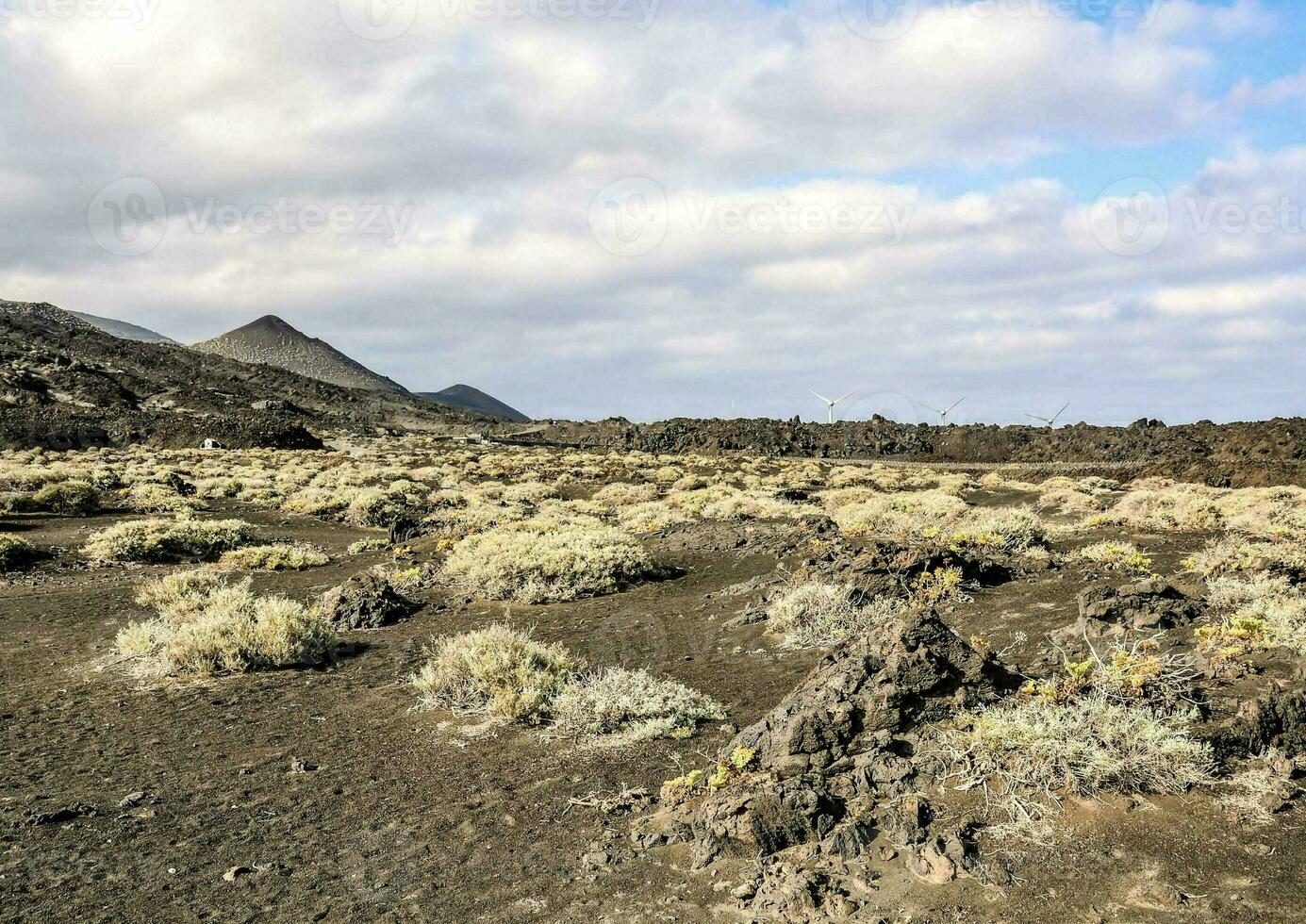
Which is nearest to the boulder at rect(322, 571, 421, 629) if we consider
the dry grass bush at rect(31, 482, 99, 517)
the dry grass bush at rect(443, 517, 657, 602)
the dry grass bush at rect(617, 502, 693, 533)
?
the dry grass bush at rect(443, 517, 657, 602)

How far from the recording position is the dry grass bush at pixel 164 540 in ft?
55.4

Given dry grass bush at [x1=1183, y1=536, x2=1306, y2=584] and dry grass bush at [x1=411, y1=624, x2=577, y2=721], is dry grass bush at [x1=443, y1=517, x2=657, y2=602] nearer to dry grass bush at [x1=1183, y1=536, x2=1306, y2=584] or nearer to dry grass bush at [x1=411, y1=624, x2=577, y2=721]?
dry grass bush at [x1=411, y1=624, x2=577, y2=721]

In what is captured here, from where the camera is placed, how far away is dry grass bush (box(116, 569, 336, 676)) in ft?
30.8

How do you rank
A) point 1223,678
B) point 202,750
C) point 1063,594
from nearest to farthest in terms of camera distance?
point 1223,678
point 202,750
point 1063,594

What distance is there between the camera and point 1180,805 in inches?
184

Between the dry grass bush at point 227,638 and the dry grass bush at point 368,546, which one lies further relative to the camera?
the dry grass bush at point 368,546

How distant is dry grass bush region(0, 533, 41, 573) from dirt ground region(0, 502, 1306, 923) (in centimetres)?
636

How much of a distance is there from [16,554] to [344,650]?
10.3 meters

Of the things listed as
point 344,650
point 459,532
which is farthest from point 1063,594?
point 459,532

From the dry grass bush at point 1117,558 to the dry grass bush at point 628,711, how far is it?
7.49 meters

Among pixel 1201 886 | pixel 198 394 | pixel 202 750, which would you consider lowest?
pixel 202 750

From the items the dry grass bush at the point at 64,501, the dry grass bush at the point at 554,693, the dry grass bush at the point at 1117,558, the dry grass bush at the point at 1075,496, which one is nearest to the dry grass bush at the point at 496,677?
the dry grass bush at the point at 554,693

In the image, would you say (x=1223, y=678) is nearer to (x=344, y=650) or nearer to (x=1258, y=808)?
(x=1258, y=808)

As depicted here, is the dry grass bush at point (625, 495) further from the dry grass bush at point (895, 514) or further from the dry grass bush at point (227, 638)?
the dry grass bush at point (227, 638)
